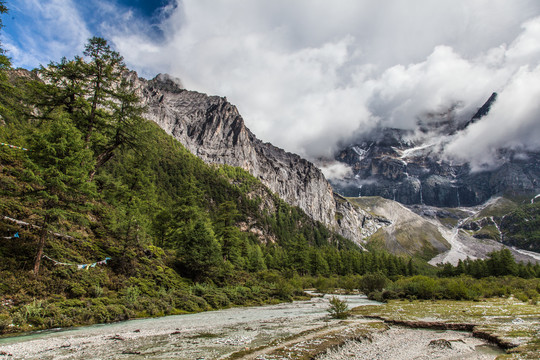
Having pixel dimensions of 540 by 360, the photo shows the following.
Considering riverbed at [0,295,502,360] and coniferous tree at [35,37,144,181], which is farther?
coniferous tree at [35,37,144,181]

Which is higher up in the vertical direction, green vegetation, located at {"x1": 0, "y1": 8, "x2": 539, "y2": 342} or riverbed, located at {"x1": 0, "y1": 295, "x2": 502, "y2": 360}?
green vegetation, located at {"x1": 0, "y1": 8, "x2": 539, "y2": 342}

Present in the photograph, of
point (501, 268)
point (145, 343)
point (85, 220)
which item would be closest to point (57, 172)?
point (85, 220)

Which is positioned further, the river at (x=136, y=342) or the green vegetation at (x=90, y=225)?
the green vegetation at (x=90, y=225)

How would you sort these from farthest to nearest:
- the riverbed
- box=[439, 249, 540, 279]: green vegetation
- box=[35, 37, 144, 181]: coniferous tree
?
box=[439, 249, 540, 279]: green vegetation, box=[35, 37, 144, 181]: coniferous tree, the riverbed

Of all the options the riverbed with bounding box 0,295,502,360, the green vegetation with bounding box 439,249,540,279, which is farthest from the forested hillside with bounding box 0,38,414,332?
the green vegetation with bounding box 439,249,540,279

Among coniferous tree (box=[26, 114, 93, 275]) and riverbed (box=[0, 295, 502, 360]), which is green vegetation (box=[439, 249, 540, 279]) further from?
coniferous tree (box=[26, 114, 93, 275])

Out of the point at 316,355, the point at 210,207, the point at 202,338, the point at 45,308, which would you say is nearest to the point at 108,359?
the point at 202,338

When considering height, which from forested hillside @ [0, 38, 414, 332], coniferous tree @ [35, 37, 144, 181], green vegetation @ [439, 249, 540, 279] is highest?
coniferous tree @ [35, 37, 144, 181]

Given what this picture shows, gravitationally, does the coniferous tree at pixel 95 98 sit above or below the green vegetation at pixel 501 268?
above

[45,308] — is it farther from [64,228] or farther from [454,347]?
[454,347]

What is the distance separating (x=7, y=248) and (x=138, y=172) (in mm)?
25080

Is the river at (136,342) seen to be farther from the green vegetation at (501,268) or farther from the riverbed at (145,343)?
the green vegetation at (501,268)

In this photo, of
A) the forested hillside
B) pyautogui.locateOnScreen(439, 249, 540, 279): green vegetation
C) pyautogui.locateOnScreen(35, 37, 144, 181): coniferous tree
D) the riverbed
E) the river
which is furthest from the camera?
pyautogui.locateOnScreen(439, 249, 540, 279): green vegetation

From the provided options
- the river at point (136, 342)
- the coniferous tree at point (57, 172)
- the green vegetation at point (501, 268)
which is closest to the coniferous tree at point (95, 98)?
the coniferous tree at point (57, 172)
